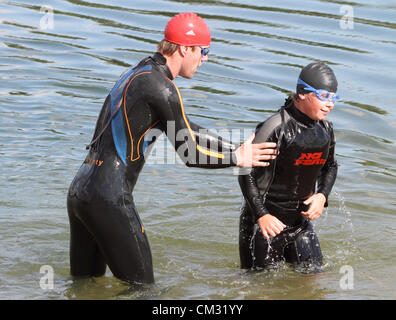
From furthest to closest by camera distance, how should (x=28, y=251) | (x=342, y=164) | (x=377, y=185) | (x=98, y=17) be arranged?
(x=98, y=17) → (x=342, y=164) → (x=377, y=185) → (x=28, y=251)

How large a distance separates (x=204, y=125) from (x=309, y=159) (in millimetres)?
5172

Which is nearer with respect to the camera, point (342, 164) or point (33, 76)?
point (342, 164)

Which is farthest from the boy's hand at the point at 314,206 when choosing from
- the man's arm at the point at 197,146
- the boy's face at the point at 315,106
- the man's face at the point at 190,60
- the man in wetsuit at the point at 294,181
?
the man's face at the point at 190,60

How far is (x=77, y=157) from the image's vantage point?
31.3 ft

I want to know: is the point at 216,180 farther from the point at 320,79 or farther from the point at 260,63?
the point at 260,63

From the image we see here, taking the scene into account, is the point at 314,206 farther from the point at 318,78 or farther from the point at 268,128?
the point at 318,78

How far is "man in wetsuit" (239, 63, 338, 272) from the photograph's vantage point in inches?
225

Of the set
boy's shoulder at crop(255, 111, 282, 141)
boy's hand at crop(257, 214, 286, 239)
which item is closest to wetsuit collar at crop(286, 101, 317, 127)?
boy's shoulder at crop(255, 111, 282, 141)

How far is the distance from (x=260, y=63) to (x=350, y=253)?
750 cm

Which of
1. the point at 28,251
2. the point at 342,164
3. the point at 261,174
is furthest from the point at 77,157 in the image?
the point at 261,174

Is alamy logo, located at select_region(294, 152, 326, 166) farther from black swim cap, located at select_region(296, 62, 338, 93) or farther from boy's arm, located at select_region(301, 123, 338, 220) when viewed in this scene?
black swim cap, located at select_region(296, 62, 338, 93)

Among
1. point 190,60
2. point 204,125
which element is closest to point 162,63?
point 190,60

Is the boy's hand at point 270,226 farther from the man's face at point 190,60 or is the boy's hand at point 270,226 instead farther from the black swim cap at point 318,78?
the man's face at point 190,60

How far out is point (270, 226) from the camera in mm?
5625
